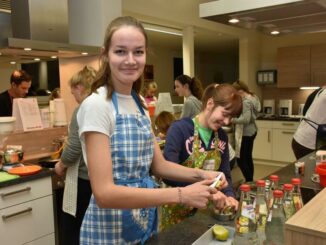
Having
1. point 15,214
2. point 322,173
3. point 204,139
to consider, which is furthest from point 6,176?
point 322,173

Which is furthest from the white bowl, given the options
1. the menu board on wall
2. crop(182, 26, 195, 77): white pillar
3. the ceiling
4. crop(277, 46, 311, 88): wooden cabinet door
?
crop(277, 46, 311, 88): wooden cabinet door

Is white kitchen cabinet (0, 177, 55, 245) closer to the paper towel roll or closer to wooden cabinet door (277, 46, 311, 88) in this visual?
the paper towel roll

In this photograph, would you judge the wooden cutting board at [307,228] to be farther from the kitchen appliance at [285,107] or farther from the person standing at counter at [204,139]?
the kitchen appliance at [285,107]

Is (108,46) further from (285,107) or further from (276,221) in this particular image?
(285,107)

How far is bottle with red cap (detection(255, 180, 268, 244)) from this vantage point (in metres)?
1.11

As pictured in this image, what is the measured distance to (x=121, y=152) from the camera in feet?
3.63

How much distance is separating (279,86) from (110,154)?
587 centimetres

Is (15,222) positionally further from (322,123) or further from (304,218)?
(322,123)

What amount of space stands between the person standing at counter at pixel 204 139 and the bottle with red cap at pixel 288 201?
1.36 feet

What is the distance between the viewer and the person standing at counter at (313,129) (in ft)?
9.02

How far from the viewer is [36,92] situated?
4.85m

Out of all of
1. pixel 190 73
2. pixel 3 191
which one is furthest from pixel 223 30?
pixel 3 191

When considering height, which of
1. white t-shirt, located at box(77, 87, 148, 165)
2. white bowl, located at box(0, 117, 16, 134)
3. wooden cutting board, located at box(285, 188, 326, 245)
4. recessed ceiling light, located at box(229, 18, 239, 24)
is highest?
recessed ceiling light, located at box(229, 18, 239, 24)

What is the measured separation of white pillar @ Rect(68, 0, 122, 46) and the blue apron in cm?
241
